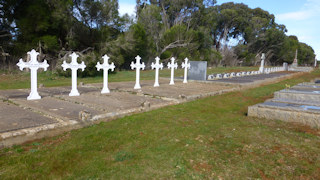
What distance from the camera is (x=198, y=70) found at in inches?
615

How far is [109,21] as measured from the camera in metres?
21.3

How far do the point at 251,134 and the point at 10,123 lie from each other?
480 cm

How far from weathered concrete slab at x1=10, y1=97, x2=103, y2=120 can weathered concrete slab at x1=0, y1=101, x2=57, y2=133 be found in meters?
0.31

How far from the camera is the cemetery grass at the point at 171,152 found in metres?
2.97

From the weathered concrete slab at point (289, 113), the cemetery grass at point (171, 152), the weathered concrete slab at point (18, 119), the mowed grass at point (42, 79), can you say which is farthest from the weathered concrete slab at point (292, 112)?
the mowed grass at point (42, 79)

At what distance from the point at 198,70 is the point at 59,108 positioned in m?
11.2

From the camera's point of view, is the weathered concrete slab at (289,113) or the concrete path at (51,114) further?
the weathered concrete slab at (289,113)

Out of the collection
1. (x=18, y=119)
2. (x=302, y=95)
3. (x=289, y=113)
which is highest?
(x=302, y=95)

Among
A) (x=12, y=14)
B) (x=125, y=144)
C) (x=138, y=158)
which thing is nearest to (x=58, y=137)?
(x=125, y=144)

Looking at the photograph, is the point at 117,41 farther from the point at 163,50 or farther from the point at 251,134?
the point at 251,134

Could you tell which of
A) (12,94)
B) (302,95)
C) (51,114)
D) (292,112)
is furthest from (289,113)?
(12,94)

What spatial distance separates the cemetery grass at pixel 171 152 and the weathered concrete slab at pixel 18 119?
0.54 m

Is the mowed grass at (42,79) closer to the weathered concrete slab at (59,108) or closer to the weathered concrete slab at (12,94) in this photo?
the weathered concrete slab at (12,94)

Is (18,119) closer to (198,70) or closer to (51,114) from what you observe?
(51,114)
